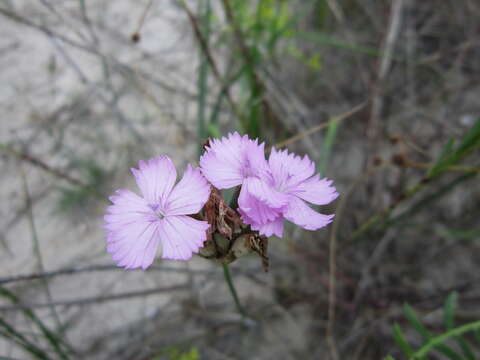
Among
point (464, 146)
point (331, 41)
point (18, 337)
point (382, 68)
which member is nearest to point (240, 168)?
point (464, 146)

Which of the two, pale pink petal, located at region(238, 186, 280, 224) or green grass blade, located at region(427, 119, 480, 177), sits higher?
green grass blade, located at region(427, 119, 480, 177)

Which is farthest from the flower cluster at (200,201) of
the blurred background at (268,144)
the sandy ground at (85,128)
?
the sandy ground at (85,128)

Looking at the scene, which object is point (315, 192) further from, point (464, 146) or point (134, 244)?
point (464, 146)

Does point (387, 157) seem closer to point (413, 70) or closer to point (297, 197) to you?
point (413, 70)

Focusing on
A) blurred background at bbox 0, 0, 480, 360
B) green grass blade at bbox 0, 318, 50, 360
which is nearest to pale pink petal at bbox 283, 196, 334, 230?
blurred background at bbox 0, 0, 480, 360

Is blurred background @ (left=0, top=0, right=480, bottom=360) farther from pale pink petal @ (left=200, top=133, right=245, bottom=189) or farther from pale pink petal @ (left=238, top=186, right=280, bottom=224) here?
pale pink petal @ (left=238, top=186, right=280, bottom=224)

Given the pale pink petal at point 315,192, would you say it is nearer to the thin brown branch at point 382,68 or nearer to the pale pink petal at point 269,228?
the pale pink petal at point 269,228
